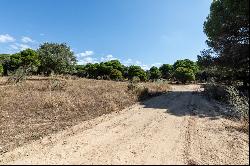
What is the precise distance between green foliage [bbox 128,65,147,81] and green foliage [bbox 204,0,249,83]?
41.4m

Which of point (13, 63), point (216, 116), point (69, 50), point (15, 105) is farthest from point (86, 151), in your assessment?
point (13, 63)

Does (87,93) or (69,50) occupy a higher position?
(69,50)

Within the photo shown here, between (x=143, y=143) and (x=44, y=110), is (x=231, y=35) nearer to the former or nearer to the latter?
(x=143, y=143)

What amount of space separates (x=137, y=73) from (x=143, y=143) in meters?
61.7

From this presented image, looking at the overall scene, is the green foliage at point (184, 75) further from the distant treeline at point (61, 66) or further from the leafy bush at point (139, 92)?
the leafy bush at point (139, 92)

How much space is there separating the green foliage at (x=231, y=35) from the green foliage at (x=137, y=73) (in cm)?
4139

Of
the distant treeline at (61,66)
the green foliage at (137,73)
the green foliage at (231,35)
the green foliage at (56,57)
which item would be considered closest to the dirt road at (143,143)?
the green foliage at (231,35)

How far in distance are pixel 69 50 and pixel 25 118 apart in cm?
3227

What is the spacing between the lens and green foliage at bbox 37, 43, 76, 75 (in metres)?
44.5

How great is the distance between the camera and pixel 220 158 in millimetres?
8602

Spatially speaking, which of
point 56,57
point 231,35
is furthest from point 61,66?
point 231,35

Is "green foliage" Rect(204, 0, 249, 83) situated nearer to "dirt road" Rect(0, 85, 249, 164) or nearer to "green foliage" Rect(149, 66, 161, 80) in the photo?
"dirt road" Rect(0, 85, 249, 164)

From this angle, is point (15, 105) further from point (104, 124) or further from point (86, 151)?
point (86, 151)

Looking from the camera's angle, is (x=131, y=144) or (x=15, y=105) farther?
(x=15, y=105)
